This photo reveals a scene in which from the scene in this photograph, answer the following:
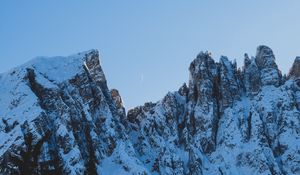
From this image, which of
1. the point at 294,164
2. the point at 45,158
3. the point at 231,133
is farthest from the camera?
the point at 231,133

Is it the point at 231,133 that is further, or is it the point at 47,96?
the point at 231,133

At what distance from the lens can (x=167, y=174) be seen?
622ft

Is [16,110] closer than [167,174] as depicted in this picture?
Yes

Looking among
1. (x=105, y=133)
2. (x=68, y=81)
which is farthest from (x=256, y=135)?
(x=68, y=81)

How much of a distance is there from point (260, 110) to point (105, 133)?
49.3m

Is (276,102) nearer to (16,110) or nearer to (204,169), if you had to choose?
(204,169)

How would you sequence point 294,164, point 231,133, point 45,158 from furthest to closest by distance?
1. point 231,133
2. point 294,164
3. point 45,158

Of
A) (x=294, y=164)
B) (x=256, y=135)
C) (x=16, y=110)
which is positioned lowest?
(x=294, y=164)

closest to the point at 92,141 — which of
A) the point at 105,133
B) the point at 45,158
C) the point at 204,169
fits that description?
the point at 105,133

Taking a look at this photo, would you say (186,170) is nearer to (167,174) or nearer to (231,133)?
(167,174)

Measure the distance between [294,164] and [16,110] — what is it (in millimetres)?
81176

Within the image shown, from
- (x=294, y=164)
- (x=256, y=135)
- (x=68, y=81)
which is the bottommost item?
(x=294, y=164)

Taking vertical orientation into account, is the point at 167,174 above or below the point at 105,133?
below

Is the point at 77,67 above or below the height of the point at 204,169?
above
